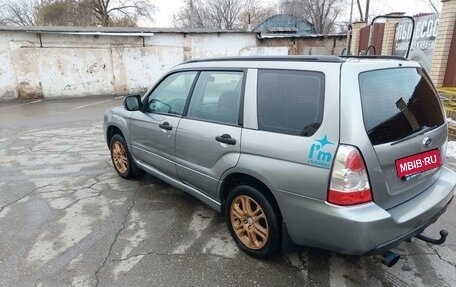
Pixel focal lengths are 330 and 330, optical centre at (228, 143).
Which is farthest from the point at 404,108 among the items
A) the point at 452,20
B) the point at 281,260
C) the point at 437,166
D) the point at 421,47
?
the point at 421,47

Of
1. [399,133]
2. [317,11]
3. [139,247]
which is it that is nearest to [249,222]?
[139,247]

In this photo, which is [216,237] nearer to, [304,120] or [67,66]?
[304,120]

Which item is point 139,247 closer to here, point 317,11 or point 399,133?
point 399,133

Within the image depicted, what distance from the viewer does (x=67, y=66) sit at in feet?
49.8

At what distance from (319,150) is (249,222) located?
987 millimetres

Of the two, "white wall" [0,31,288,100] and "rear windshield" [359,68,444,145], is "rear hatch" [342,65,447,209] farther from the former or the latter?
"white wall" [0,31,288,100]

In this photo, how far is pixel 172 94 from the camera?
366cm

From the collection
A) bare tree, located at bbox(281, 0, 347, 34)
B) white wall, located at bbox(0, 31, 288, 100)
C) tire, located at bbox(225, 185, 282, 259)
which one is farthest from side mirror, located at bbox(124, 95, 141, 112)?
bare tree, located at bbox(281, 0, 347, 34)

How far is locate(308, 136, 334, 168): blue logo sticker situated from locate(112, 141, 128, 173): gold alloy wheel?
2995 mm

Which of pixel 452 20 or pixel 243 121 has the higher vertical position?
pixel 452 20

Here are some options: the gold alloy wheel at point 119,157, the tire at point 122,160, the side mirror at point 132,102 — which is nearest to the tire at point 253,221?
the side mirror at point 132,102

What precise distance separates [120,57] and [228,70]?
1453cm

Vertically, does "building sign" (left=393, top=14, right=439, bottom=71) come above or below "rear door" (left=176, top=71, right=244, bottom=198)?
above

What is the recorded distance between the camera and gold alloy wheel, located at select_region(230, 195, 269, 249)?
8.64 ft
